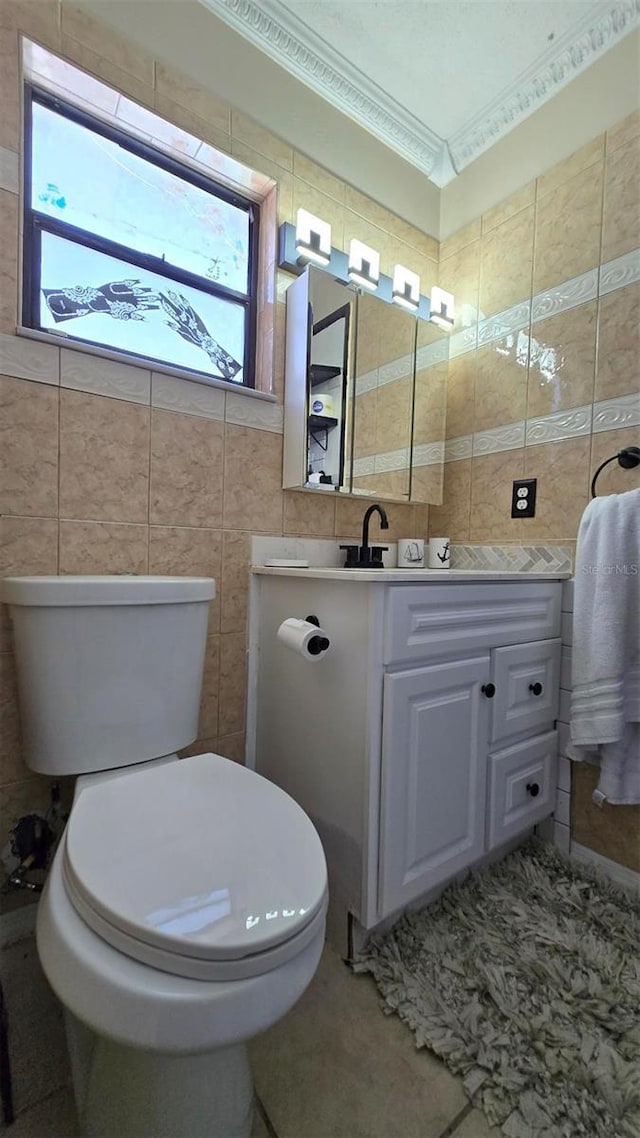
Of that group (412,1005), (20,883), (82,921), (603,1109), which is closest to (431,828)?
(412,1005)

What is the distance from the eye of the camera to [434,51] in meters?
1.40

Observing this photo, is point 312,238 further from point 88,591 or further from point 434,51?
point 88,591

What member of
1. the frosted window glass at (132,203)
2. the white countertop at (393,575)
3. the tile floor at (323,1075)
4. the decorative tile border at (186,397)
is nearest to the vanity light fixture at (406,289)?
the frosted window glass at (132,203)

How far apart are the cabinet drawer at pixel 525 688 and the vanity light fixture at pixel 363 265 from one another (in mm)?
1308

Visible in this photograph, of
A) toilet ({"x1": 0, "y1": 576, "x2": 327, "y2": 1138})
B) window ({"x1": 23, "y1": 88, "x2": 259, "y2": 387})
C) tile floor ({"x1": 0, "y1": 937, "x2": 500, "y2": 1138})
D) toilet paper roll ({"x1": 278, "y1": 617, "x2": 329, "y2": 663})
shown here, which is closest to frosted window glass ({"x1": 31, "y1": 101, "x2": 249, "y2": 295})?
window ({"x1": 23, "y1": 88, "x2": 259, "y2": 387})

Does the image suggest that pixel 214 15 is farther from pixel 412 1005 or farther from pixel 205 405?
pixel 412 1005

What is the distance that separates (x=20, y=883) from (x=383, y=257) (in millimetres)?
2076

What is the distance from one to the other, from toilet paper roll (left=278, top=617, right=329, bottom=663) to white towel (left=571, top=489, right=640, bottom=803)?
2.44 ft

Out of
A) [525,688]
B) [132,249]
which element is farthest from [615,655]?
[132,249]

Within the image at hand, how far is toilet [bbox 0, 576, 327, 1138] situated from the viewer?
1.71 feet

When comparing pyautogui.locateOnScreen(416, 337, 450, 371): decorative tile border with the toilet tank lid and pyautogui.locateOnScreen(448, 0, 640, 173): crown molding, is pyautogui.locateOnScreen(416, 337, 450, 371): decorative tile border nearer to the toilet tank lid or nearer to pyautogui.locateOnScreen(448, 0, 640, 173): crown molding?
pyautogui.locateOnScreen(448, 0, 640, 173): crown molding

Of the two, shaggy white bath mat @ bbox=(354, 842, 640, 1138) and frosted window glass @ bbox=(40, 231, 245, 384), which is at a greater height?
frosted window glass @ bbox=(40, 231, 245, 384)

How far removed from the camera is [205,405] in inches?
50.3

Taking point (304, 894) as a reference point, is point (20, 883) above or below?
below
